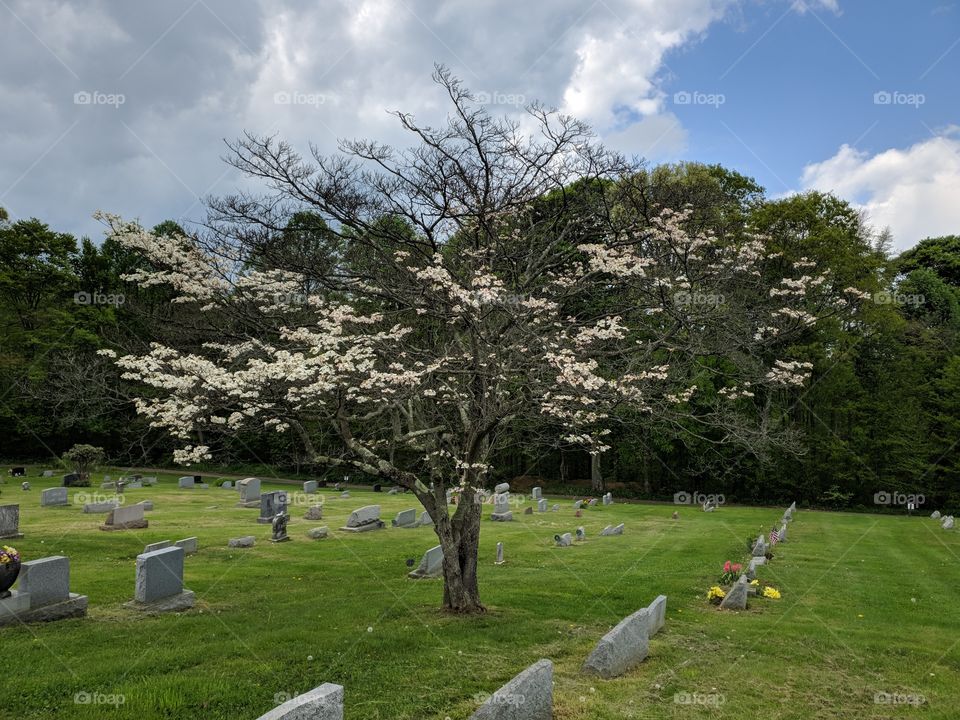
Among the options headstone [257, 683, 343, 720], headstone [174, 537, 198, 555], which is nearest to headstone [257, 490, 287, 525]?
headstone [174, 537, 198, 555]

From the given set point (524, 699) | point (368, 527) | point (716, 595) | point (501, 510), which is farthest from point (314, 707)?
point (501, 510)

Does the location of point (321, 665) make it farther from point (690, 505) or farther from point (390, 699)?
point (690, 505)

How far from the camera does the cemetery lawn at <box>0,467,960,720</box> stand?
673 centimetres

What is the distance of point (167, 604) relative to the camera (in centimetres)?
1027

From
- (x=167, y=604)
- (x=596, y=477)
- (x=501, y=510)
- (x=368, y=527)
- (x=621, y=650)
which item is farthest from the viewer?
(x=596, y=477)

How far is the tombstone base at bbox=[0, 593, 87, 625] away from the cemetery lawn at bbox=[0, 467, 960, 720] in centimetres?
28

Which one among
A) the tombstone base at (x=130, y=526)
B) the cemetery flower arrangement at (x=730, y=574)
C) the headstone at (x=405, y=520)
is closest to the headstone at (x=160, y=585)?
the tombstone base at (x=130, y=526)

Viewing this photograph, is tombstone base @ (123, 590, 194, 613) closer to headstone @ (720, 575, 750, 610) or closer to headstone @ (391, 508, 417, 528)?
headstone @ (720, 575, 750, 610)

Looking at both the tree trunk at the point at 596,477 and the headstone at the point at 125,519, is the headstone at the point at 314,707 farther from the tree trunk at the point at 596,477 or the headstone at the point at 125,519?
the tree trunk at the point at 596,477

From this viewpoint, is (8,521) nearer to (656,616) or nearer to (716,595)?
(656,616)

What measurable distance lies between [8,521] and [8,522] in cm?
3

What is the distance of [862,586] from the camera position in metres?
13.4

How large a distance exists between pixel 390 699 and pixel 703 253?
10.4 metres

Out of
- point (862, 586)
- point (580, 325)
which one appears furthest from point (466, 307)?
point (862, 586)
